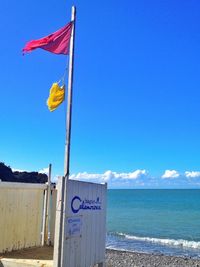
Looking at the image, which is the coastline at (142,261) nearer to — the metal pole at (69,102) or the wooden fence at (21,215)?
the wooden fence at (21,215)

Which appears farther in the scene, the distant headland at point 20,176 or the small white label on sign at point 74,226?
the distant headland at point 20,176

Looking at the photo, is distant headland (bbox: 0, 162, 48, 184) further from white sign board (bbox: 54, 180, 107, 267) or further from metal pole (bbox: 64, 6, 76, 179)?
white sign board (bbox: 54, 180, 107, 267)

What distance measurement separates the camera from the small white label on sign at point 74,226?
8391 millimetres

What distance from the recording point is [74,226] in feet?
28.3

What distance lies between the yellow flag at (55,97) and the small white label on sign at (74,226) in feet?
11.6

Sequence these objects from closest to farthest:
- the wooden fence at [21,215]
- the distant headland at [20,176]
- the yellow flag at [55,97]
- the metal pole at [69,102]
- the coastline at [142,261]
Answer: the metal pole at [69,102], the wooden fence at [21,215], the yellow flag at [55,97], the coastline at [142,261], the distant headland at [20,176]

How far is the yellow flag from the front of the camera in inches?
450

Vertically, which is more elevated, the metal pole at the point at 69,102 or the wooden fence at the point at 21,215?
the metal pole at the point at 69,102

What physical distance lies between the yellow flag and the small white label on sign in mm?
3549

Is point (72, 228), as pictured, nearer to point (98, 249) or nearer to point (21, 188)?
point (98, 249)

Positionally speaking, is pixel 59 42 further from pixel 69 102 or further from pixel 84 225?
pixel 84 225

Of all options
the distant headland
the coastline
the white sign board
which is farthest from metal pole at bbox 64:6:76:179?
the distant headland

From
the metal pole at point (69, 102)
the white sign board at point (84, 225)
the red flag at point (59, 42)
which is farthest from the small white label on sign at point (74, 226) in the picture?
the red flag at point (59, 42)

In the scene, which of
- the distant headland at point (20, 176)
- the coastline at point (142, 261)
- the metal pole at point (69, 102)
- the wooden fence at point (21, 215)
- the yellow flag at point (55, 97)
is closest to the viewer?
the metal pole at point (69, 102)
